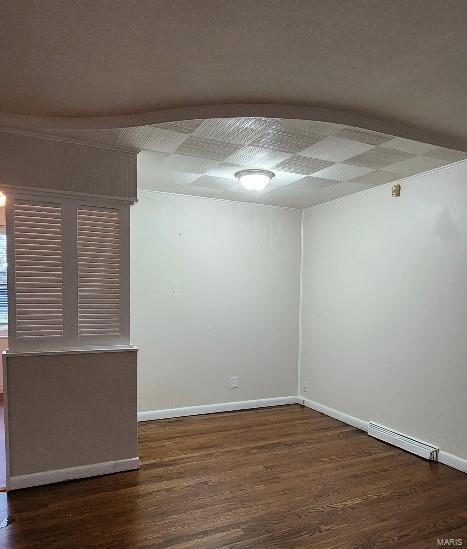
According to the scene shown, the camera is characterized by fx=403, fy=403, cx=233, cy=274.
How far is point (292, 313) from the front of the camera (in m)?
4.87

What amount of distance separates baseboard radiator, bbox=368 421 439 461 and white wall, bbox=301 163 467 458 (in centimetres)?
7

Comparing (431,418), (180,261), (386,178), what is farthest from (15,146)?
(431,418)

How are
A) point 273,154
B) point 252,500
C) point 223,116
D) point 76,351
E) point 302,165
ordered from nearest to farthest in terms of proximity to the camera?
point 223,116, point 252,500, point 76,351, point 273,154, point 302,165

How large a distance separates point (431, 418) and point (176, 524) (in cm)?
221

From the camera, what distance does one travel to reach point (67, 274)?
9.12 ft

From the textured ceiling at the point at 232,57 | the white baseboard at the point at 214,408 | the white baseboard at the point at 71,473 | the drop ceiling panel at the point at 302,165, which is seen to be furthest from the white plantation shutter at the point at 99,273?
the white baseboard at the point at 214,408

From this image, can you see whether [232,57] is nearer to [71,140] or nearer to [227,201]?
[71,140]

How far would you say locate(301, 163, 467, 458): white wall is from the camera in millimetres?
3164

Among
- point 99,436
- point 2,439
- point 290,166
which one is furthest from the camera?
point 2,439

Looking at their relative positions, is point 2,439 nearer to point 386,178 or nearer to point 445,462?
point 445,462

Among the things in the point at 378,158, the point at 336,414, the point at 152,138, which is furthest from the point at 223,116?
the point at 336,414

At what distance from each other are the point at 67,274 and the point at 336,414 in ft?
10.1

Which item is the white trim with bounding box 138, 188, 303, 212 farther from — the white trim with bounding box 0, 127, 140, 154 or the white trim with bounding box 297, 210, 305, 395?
the white trim with bounding box 0, 127, 140, 154

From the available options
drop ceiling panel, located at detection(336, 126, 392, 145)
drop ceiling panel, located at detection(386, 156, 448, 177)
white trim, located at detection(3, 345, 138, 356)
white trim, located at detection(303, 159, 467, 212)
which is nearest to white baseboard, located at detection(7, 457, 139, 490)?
white trim, located at detection(3, 345, 138, 356)
